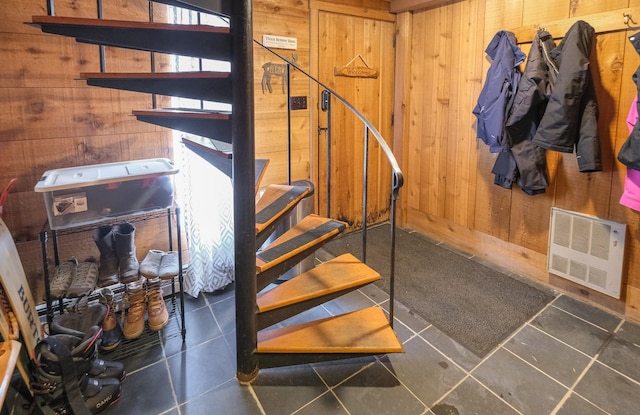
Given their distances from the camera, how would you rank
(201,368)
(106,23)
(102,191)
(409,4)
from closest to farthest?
(106,23) < (102,191) < (201,368) < (409,4)

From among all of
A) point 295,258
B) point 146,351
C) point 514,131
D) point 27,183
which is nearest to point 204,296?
point 146,351

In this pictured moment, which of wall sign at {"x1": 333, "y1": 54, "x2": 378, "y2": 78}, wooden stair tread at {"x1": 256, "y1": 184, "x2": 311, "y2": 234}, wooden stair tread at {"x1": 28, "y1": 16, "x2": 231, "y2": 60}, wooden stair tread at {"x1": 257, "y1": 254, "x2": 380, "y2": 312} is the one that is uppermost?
wall sign at {"x1": 333, "y1": 54, "x2": 378, "y2": 78}

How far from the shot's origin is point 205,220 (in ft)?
8.23

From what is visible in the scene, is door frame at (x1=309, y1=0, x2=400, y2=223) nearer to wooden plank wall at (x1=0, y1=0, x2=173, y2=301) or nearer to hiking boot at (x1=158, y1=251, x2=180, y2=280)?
wooden plank wall at (x1=0, y1=0, x2=173, y2=301)

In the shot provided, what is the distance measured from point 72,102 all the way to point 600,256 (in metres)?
3.22

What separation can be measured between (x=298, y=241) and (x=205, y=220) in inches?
30.2

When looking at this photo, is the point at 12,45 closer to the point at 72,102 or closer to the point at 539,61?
the point at 72,102

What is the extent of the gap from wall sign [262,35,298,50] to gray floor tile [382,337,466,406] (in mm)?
2198

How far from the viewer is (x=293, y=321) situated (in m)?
2.32

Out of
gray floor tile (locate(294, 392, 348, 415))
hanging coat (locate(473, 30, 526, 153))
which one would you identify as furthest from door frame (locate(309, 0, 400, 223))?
gray floor tile (locate(294, 392, 348, 415))

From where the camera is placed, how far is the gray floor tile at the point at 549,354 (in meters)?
1.90

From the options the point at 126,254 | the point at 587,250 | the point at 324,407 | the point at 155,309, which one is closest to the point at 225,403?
the point at 324,407

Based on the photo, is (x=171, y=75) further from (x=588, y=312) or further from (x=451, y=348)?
(x=588, y=312)

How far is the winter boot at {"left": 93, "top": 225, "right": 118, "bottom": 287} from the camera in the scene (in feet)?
6.63
